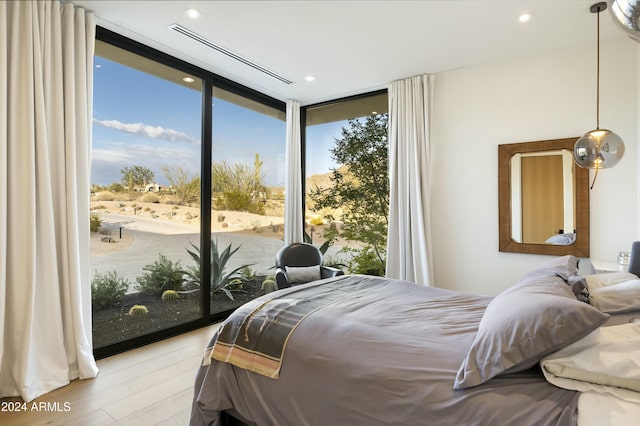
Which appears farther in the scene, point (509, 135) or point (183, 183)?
point (183, 183)

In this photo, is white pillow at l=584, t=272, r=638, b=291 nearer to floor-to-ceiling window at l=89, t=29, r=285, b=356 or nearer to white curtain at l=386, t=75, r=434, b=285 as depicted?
white curtain at l=386, t=75, r=434, b=285

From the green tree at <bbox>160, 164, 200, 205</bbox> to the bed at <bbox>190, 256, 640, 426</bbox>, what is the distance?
76.4 inches

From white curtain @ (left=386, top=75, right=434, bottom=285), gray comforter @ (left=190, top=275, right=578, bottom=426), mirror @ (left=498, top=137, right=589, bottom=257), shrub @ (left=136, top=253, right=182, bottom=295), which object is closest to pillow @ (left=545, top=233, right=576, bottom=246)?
mirror @ (left=498, top=137, right=589, bottom=257)

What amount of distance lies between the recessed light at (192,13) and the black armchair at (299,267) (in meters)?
2.38

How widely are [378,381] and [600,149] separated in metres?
2.39

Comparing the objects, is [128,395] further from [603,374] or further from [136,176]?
[603,374]

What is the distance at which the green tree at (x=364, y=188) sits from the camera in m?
4.37

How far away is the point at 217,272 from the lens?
394cm

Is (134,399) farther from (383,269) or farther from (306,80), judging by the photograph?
(306,80)

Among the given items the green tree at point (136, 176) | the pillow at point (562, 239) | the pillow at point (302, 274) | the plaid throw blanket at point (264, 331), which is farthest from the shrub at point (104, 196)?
the pillow at point (562, 239)

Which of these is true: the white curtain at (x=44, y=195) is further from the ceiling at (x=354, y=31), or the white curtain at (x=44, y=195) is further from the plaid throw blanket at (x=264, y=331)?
the plaid throw blanket at (x=264, y=331)

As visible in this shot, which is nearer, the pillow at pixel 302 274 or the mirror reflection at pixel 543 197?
the mirror reflection at pixel 543 197

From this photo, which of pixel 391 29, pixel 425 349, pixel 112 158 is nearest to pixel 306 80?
pixel 391 29

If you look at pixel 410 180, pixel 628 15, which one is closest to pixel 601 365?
pixel 628 15
